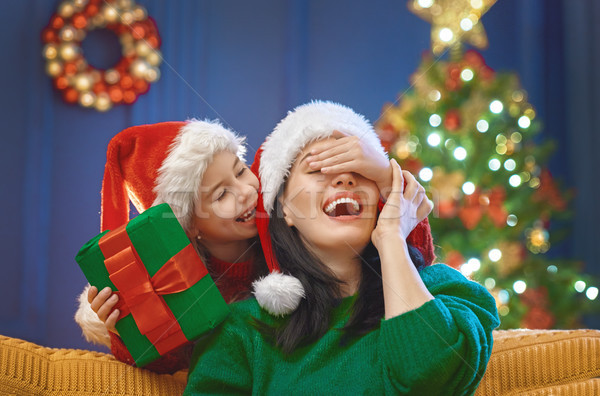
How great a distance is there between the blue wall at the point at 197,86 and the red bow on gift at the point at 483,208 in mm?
1176

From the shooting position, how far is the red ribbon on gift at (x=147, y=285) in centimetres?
142

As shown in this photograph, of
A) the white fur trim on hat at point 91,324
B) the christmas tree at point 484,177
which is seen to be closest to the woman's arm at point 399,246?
the white fur trim on hat at point 91,324

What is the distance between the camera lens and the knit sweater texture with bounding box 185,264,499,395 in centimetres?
127

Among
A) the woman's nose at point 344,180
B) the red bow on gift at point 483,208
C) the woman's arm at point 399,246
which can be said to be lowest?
the red bow on gift at point 483,208

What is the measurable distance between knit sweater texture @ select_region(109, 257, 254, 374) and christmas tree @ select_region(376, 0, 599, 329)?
132 cm

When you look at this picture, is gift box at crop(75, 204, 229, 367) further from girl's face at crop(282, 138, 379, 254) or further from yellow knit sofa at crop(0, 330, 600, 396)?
girl's face at crop(282, 138, 379, 254)

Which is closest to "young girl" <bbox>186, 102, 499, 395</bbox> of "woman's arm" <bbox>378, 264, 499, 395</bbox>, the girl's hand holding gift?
"woman's arm" <bbox>378, 264, 499, 395</bbox>

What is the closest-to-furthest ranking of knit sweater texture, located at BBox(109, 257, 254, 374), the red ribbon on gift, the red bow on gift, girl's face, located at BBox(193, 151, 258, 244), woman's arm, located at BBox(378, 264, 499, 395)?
woman's arm, located at BBox(378, 264, 499, 395)
the red ribbon on gift
knit sweater texture, located at BBox(109, 257, 254, 374)
girl's face, located at BBox(193, 151, 258, 244)
the red bow on gift

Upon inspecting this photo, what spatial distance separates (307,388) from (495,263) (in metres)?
1.80

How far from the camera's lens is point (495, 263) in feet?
9.49

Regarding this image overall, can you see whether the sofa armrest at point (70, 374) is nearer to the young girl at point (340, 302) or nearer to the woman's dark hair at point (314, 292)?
the young girl at point (340, 302)

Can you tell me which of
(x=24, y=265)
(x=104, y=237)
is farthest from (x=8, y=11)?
(x=104, y=237)

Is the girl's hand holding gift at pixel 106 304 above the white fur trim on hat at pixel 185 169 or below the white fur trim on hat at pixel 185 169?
below

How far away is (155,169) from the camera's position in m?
1.67
